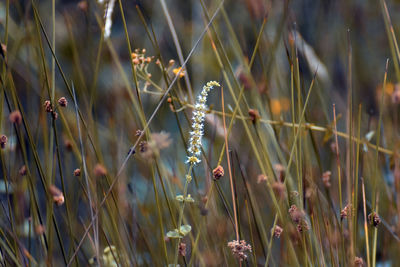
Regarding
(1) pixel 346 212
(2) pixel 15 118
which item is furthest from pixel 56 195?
(1) pixel 346 212

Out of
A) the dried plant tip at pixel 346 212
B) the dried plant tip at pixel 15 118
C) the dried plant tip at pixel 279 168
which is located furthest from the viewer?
the dried plant tip at pixel 279 168

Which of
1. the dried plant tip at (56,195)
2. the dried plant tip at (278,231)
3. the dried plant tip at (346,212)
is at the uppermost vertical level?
the dried plant tip at (56,195)

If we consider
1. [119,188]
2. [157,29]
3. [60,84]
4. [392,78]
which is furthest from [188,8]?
[119,188]

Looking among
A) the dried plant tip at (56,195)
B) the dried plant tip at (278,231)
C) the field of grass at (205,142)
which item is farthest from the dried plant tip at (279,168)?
the dried plant tip at (56,195)

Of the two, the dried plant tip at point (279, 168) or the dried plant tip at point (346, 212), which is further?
the dried plant tip at point (279, 168)

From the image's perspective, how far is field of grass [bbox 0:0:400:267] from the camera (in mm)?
849

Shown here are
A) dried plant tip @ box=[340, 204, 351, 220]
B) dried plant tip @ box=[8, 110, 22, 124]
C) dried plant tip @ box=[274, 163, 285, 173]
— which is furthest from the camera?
dried plant tip @ box=[274, 163, 285, 173]

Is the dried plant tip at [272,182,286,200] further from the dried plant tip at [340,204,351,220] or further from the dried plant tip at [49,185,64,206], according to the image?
the dried plant tip at [49,185,64,206]

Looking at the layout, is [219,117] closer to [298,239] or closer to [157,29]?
[298,239]

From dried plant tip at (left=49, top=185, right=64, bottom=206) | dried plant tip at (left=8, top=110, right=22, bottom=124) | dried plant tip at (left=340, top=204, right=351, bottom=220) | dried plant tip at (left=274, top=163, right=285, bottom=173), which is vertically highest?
dried plant tip at (left=8, top=110, right=22, bottom=124)

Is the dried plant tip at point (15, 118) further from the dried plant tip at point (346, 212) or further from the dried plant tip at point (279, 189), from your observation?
the dried plant tip at point (346, 212)

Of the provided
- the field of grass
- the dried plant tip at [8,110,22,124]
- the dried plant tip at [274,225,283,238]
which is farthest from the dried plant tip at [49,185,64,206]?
the dried plant tip at [274,225,283,238]

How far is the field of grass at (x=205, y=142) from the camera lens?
2.79ft

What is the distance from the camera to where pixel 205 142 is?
1.33 metres
